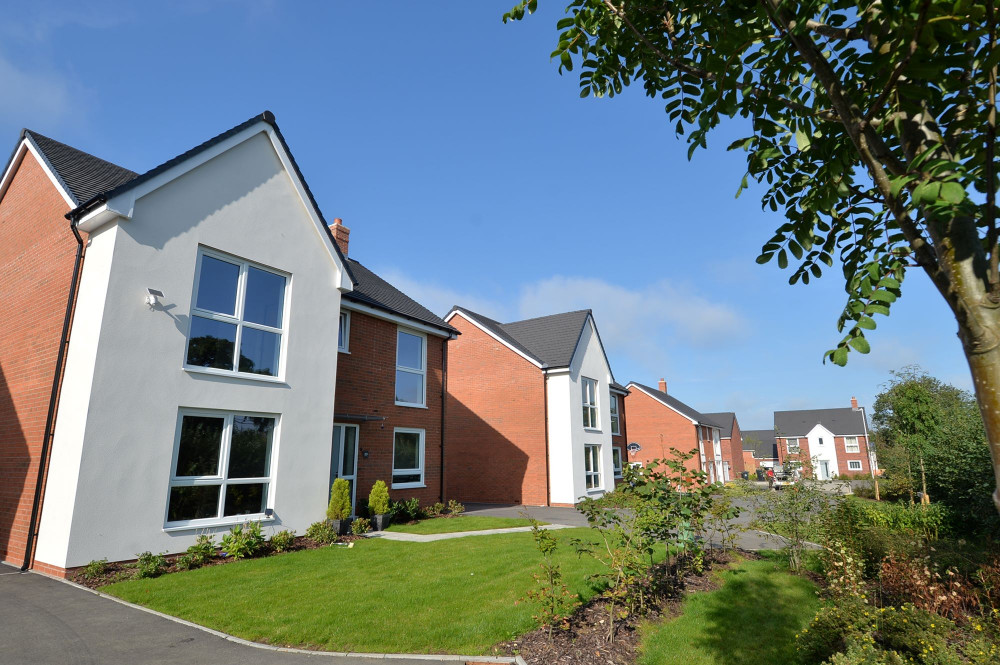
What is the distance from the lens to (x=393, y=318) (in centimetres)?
1517

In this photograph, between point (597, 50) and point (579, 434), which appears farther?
point (579, 434)

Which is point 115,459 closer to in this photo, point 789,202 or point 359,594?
point 359,594

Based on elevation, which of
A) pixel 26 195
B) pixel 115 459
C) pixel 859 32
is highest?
pixel 26 195

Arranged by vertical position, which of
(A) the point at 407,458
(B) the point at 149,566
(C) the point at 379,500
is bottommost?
(B) the point at 149,566

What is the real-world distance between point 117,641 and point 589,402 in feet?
70.4

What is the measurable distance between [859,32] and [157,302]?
1040 cm

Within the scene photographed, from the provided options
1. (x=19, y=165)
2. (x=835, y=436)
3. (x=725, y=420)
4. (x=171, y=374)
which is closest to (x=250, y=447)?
(x=171, y=374)

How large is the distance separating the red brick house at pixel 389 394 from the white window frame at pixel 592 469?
9.34 meters

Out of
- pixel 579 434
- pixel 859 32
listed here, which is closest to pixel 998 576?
pixel 859 32

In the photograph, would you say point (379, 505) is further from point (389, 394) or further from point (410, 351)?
point (410, 351)

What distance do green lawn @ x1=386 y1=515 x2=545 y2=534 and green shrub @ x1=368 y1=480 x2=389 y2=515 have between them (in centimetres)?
51

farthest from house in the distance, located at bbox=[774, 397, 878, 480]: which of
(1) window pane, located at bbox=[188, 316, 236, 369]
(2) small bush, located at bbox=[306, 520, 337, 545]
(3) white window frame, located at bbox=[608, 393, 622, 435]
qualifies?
(1) window pane, located at bbox=[188, 316, 236, 369]

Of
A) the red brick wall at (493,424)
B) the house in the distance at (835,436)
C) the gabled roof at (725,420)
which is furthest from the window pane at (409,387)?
the house in the distance at (835,436)

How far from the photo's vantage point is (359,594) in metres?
7.07
